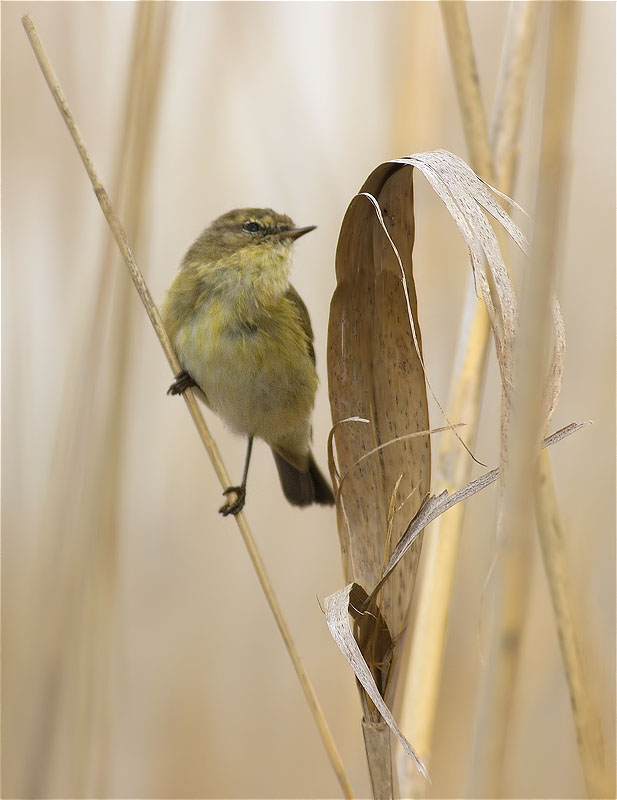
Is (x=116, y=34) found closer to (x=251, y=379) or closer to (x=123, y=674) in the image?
(x=251, y=379)

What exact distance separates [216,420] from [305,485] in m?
0.42

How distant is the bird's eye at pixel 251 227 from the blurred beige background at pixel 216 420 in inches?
9.7

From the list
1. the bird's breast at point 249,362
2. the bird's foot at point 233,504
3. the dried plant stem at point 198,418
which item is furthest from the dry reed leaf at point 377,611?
the bird's breast at point 249,362

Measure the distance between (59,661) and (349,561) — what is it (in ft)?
2.40

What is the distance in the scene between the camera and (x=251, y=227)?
5.80 feet

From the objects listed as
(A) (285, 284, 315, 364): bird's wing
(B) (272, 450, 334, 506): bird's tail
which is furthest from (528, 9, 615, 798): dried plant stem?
(B) (272, 450, 334, 506): bird's tail

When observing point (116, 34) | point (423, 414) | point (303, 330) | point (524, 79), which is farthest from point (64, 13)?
point (423, 414)

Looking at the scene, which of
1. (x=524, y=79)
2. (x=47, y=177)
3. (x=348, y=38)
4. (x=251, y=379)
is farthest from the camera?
(x=348, y=38)

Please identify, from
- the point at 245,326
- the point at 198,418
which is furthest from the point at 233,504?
the point at 245,326

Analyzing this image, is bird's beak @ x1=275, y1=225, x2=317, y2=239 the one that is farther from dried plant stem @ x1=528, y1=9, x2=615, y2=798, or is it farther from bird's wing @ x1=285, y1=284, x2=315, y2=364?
dried plant stem @ x1=528, y1=9, x2=615, y2=798

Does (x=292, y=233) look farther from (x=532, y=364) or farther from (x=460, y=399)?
(x=532, y=364)

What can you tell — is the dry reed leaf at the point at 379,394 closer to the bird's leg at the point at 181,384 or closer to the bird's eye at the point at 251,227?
the bird's leg at the point at 181,384

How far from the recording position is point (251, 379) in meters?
1.69

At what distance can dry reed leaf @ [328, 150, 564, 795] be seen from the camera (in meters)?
0.80
